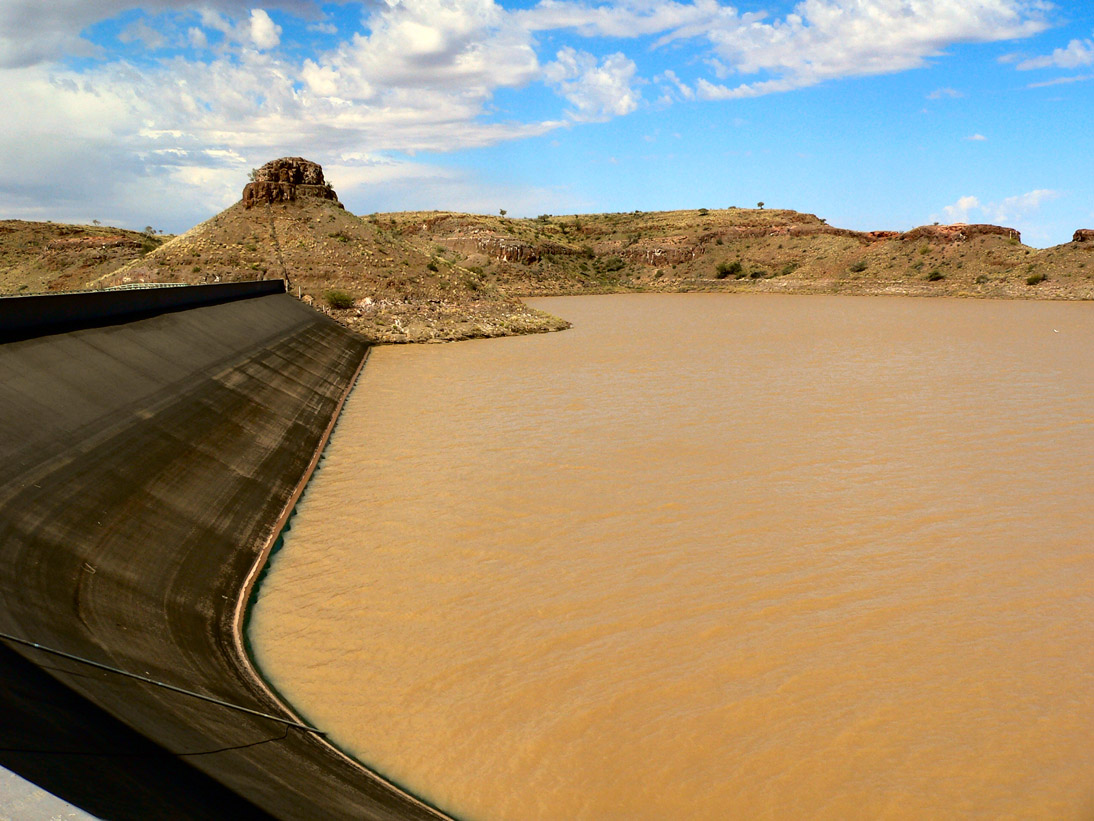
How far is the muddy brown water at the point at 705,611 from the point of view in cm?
550

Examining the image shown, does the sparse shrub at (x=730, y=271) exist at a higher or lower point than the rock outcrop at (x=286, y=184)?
lower

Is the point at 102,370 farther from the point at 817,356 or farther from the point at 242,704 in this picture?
the point at 817,356

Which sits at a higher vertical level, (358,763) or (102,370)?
(102,370)

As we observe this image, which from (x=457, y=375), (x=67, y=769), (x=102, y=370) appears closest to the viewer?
(x=67, y=769)

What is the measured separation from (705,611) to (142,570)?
5017 millimetres

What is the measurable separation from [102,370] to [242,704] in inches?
262

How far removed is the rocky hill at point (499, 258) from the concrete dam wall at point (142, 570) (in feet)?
71.7

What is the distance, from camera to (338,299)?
35.7 meters

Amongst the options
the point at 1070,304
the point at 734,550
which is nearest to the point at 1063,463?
the point at 734,550

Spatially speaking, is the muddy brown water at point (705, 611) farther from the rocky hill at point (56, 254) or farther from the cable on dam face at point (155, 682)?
the rocky hill at point (56, 254)

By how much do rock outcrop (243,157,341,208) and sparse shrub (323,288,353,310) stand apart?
11205mm

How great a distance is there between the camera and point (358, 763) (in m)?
5.67

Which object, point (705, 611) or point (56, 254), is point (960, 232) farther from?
point (705, 611)

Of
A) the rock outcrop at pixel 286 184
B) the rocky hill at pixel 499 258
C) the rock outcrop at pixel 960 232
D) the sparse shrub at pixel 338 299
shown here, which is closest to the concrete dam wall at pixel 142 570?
the sparse shrub at pixel 338 299
